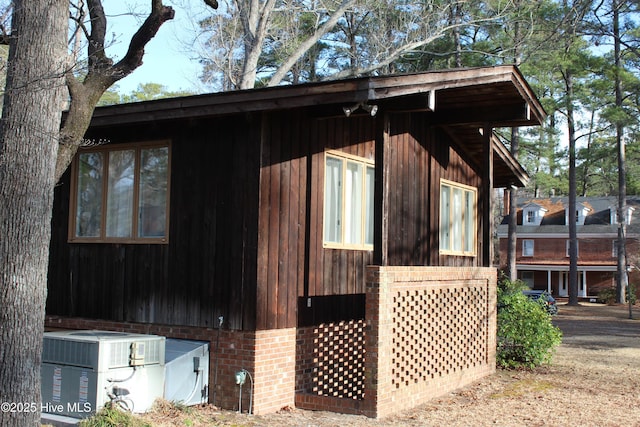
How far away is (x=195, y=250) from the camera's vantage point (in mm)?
9102

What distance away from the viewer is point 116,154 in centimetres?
993

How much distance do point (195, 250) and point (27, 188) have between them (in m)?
2.92

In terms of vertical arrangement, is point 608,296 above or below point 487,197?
below

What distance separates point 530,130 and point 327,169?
36.8 metres

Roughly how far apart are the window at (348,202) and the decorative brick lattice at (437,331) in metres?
1.31

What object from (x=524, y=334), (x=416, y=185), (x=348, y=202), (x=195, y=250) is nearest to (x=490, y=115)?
(x=416, y=185)

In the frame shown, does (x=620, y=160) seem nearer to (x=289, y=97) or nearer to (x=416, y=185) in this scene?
(x=416, y=185)

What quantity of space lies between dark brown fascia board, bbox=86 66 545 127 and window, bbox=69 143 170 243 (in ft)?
2.03

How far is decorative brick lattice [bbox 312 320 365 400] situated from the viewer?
31.5 ft

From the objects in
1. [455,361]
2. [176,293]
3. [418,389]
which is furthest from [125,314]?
[455,361]

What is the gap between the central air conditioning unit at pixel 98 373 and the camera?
7539 mm

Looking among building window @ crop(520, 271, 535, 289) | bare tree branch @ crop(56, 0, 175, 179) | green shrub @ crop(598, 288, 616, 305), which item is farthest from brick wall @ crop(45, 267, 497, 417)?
building window @ crop(520, 271, 535, 289)

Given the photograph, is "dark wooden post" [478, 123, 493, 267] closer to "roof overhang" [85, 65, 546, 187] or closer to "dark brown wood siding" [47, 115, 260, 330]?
"roof overhang" [85, 65, 546, 187]

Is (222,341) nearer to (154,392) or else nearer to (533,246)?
(154,392)
